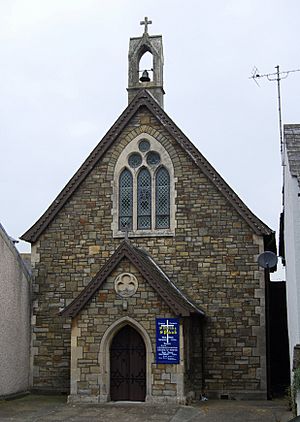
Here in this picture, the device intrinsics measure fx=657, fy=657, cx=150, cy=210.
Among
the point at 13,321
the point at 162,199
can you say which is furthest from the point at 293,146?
the point at 13,321

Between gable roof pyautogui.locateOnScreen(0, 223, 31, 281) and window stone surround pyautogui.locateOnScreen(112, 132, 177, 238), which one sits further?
window stone surround pyautogui.locateOnScreen(112, 132, 177, 238)

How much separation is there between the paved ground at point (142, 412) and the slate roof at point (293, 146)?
5.88 metres

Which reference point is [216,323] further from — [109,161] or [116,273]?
[109,161]

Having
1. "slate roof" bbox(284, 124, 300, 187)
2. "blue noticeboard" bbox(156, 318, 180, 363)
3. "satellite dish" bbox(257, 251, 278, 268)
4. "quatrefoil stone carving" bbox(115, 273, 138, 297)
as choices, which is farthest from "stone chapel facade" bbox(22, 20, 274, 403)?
"slate roof" bbox(284, 124, 300, 187)

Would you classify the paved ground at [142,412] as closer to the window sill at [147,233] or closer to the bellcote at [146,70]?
the window sill at [147,233]

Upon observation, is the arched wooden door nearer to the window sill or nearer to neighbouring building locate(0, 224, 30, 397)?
neighbouring building locate(0, 224, 30, 397)

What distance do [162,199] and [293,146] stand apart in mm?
7823

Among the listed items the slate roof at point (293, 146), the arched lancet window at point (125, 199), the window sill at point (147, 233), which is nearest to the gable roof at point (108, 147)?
the arched lancet window at point (125, 199)

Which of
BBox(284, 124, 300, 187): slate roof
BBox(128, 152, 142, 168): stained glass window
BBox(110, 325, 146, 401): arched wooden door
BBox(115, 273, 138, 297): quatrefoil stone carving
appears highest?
BBox(128, 152, 142, 168): stained glass window

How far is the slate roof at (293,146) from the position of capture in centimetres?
1361

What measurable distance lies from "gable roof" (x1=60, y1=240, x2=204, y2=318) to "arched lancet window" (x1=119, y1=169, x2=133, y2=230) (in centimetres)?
289

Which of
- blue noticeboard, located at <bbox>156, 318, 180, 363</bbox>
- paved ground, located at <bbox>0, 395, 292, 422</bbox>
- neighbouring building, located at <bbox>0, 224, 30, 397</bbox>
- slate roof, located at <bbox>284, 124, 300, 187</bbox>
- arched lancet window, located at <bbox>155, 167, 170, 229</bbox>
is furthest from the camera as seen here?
arched lancet window, located at <bbox>155, 167, 170, 229</bbox>

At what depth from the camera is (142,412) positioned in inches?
659

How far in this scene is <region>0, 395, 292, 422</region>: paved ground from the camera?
1563 centimetres
